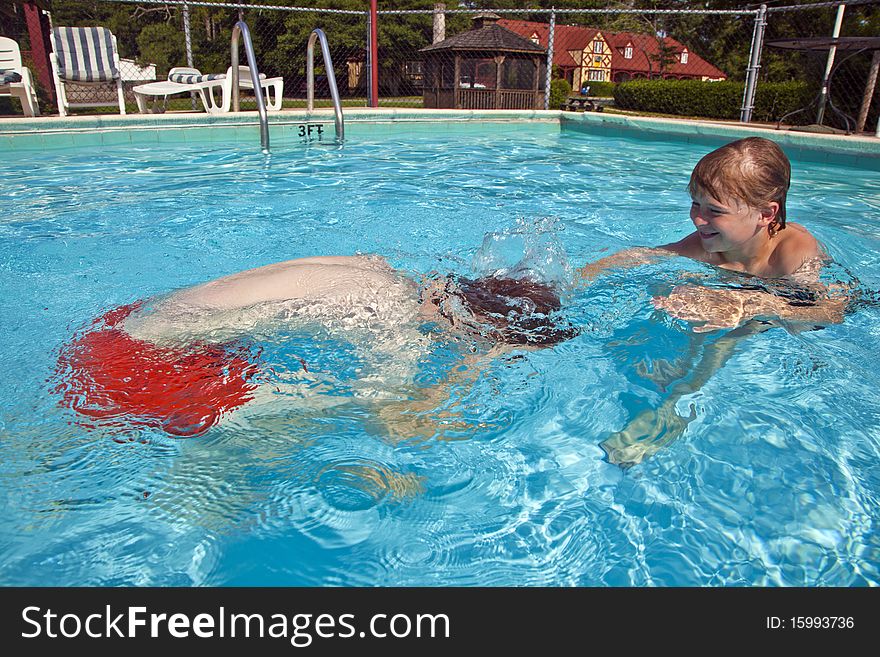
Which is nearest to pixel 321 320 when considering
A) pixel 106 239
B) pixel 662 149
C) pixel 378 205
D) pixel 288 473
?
pixel 288 473

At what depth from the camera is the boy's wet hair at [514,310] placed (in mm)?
2816

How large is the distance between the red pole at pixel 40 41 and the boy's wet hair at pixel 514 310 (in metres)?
14.1

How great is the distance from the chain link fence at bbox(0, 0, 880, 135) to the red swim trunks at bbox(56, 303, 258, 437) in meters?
9.38

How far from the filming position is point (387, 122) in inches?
495

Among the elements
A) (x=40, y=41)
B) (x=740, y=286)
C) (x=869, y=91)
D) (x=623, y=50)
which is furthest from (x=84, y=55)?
(x=623, y=50)

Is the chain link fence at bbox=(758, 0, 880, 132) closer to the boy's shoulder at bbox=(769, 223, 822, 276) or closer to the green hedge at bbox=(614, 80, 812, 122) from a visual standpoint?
the green hedge at bbox=(614, 80, 812, 122)

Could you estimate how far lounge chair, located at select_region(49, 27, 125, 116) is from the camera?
460 inches

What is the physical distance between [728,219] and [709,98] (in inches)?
753

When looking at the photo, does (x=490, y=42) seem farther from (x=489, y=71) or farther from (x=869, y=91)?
(x=869, y=91)

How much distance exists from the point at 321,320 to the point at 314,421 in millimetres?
413

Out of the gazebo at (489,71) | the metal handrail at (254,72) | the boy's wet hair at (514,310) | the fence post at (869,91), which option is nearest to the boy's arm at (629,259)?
the boy's wet hair at (514,310)

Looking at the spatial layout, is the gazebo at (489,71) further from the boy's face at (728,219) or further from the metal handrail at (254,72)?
the boy's face at (728,219)

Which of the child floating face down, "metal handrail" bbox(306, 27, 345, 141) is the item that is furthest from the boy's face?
"metal handrail" bbox(306, 27, 345, 141)

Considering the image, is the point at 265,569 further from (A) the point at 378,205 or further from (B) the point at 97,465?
(A) the point at 378,205
